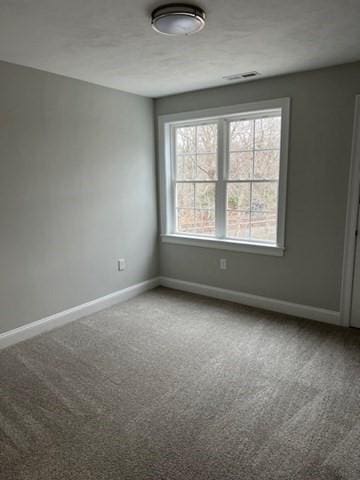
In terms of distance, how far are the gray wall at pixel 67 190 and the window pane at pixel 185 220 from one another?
1.38ft

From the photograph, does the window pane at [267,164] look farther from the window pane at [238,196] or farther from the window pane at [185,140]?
the window pane at [185,140]

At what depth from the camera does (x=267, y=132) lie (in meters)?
3.66

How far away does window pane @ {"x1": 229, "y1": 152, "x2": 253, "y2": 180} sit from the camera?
3.83 metres

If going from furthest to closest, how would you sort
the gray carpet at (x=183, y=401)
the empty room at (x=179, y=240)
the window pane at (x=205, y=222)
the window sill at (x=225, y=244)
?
the window pane at (x=205, y=222) < the window sill at (x=225, y=244) < the empty room at (x=179, y=240) < the gray carpet at (x=183, y=401)

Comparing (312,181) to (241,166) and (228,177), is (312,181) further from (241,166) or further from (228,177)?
(228,177)

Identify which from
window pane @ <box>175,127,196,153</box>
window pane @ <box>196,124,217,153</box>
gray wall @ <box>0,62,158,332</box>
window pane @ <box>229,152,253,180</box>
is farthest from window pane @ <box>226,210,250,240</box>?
gray wall @ <box>0,62,158,332</box>

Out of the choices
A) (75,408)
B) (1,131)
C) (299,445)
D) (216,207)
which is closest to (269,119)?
(216,207)

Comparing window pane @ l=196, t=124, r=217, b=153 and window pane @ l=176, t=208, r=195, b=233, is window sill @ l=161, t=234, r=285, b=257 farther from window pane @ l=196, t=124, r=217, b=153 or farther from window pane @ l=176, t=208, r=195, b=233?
window pane @ l=196, t=124, r=217, b=153

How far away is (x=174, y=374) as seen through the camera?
2.60m

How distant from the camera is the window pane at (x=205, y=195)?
4184 mm

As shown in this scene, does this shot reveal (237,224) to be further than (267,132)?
Yes

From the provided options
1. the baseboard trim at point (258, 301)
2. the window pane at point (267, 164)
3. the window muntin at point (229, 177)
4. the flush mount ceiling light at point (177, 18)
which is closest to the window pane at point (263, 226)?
the window muntin at point (229, 177)

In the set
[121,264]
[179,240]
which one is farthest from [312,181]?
[121,264]

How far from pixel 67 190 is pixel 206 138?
69.8 inches
